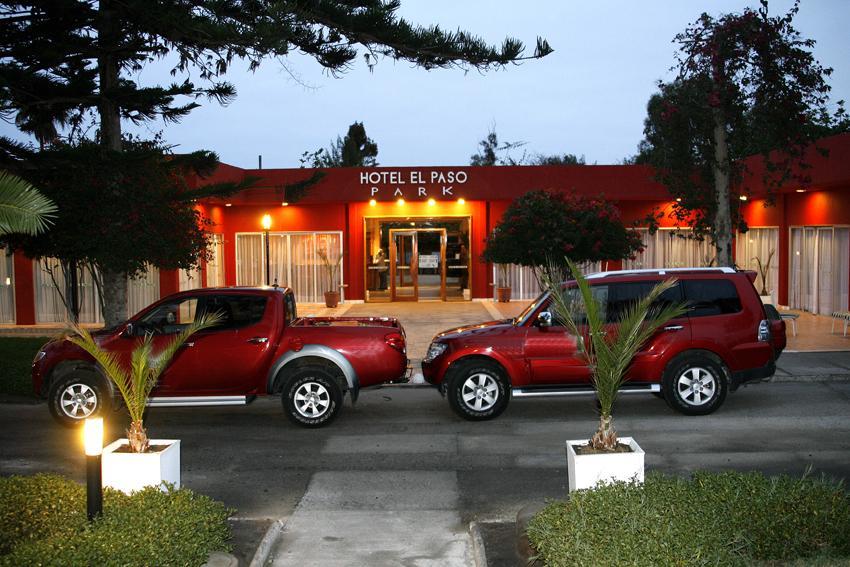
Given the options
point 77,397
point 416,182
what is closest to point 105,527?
point 77,397

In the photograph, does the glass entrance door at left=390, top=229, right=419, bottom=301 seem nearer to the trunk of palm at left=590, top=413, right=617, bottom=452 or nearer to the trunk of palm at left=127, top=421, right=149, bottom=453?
the trunk of palm at left=127, top=421, right=149, bottom=453

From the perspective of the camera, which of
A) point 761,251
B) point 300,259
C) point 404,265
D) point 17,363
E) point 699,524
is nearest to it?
point 699,524

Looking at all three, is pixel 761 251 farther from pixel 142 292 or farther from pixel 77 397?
pixel 77 397

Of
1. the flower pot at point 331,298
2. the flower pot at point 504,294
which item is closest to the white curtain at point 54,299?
the flower pot at point 331,298

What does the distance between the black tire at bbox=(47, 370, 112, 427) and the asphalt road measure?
0.22 metres

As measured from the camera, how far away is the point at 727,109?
17.6 metres

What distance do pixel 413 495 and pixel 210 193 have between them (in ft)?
28.8

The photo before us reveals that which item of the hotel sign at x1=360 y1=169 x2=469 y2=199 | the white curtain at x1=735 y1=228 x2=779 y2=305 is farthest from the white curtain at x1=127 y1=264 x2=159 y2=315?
the white curtain at x1=735 y1=228 x2=779 y2=305

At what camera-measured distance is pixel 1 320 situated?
78.1 feet

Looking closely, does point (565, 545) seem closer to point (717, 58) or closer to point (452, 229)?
point (717, 58)

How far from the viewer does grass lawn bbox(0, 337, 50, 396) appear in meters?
13.2

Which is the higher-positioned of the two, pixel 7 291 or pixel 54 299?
pixel 7 291

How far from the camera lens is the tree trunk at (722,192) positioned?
58.9ft

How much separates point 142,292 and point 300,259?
5.35 meters
